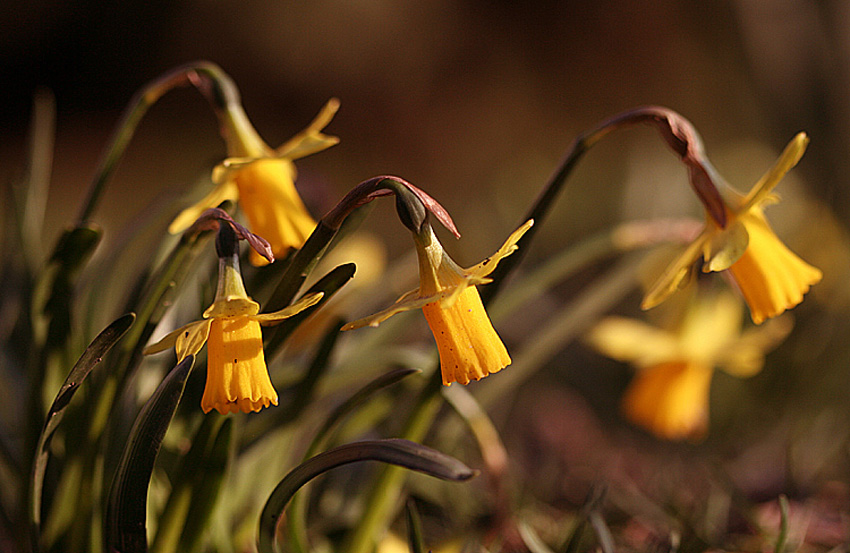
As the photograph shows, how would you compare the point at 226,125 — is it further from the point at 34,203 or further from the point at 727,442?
the point at 727,442

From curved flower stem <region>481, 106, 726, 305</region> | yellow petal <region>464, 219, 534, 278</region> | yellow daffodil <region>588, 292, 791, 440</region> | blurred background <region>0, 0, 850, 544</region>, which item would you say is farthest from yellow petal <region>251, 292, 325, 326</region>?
blurred background <region>0, 0, 850, 544</region>

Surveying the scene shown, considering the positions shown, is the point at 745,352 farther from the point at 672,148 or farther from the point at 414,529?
the point at 414,529

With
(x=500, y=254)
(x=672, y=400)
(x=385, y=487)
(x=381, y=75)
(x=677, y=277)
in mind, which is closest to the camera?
(x=500, y=254)

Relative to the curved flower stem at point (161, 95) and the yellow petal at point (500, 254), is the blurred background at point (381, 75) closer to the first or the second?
the curved flower stem at point (161, 95)

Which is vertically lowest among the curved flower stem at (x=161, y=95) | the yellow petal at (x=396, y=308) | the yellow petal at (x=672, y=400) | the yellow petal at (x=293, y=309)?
the yellow petal at (x=672, y=400)

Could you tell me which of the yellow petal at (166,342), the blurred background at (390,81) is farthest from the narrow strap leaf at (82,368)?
the blurred background at (390,81)

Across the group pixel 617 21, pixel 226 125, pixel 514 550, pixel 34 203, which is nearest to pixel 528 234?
pixel 226 125

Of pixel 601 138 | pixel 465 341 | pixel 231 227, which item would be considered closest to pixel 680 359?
pixel 601 138
